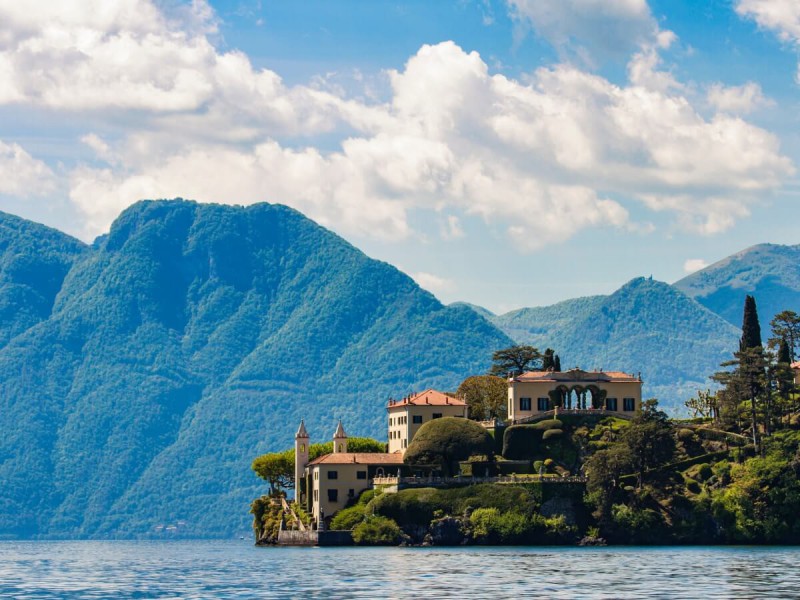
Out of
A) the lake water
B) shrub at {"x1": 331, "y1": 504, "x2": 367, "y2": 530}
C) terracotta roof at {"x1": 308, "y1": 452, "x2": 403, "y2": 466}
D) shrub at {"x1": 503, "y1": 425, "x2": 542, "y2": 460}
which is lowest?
the lake water

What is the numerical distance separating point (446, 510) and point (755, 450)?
35.0 m

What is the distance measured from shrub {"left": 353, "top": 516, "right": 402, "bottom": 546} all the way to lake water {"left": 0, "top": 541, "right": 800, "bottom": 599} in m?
7.07

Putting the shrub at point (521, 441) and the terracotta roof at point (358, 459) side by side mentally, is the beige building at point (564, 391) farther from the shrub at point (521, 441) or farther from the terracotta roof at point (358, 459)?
the terracotta roof at point (358, 459)

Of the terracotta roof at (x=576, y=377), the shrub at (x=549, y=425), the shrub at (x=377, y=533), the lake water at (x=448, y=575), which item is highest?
the terracotta roof at (x=576, y=377)

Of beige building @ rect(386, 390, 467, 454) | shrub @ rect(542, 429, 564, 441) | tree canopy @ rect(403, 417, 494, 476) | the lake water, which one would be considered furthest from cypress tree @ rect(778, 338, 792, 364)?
the lake water

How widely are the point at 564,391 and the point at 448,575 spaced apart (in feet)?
251

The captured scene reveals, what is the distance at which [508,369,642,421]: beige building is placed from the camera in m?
191

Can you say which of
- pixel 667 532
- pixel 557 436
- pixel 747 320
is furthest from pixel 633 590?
pixel 747 320

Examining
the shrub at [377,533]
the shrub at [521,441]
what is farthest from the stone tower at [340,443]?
the shrub at [377,533]

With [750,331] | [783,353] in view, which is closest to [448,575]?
[750,331]

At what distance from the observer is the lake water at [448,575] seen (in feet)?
338

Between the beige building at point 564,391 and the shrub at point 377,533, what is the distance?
2708 cm

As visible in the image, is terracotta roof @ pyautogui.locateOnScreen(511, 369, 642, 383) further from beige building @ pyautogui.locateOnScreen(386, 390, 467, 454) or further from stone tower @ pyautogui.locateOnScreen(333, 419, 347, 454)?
stone tower @ pyautogui.locateOnScreen(333, 419, 347, 454)

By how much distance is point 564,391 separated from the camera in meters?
192
